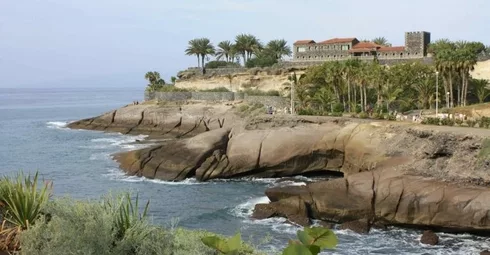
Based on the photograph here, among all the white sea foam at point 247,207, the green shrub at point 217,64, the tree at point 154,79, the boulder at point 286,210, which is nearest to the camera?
the boulder at point 286,210

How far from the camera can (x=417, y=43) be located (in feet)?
244

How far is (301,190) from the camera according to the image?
27828mm

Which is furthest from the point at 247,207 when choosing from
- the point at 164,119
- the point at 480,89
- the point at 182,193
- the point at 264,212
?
the point at 480,89

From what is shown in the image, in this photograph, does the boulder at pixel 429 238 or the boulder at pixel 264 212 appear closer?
the boulder at pixel 429 238

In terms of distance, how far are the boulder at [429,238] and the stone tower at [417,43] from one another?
53683 millimetres

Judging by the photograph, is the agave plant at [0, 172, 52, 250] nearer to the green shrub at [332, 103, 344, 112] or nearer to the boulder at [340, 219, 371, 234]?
the boulder at [340, 219, 371, 234]

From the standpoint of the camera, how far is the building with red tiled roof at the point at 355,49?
74.0m

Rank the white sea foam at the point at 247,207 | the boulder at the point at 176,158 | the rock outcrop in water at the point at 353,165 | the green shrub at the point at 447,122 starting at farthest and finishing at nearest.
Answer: the boulder at the point at 176,158
the green shrub at the point at 447,122
the white sea foam at the point at 247,207
the rock outcrop in water at the point at 353,165

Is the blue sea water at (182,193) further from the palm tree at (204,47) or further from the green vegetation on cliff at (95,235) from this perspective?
the palm tree at (204,47)

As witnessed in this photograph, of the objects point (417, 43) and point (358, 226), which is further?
point (417, 43)

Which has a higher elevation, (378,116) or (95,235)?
(95,235)

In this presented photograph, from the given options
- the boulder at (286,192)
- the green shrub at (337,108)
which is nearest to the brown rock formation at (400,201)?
the boulder at (286,192)

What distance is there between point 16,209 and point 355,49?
2801 inches

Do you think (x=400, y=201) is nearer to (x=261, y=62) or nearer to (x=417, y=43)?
(x=417, y=43)
